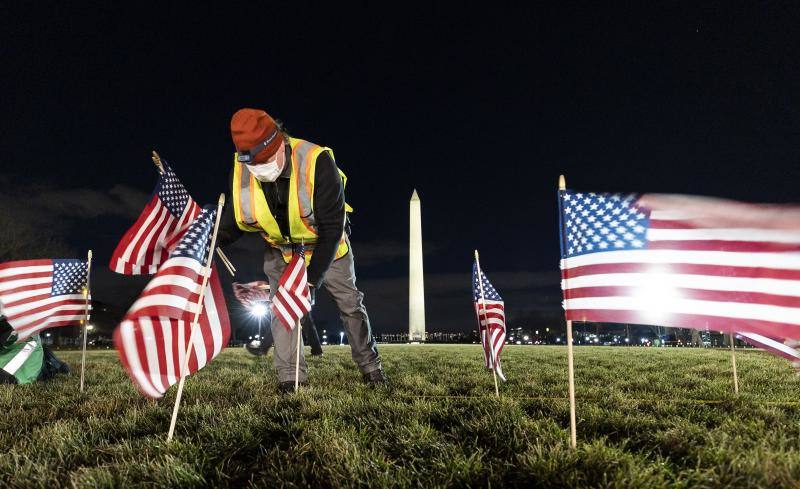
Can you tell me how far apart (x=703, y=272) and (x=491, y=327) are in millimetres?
2901

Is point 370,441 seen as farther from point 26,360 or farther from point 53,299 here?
point 26,360

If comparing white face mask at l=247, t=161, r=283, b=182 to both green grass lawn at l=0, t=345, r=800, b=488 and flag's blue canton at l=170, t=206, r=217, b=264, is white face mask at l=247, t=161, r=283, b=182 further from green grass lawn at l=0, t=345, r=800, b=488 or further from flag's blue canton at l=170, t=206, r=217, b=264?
green grass lawn at l=0, t=345, r=800, b=488

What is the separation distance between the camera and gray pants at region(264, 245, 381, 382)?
18.4 ft

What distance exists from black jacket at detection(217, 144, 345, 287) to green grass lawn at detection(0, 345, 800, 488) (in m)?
1.39

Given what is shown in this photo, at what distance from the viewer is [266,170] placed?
15.0 ft

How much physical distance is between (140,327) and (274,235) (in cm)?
219

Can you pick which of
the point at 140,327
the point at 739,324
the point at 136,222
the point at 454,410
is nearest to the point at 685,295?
the point at 739,324

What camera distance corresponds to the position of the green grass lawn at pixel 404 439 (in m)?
2.44

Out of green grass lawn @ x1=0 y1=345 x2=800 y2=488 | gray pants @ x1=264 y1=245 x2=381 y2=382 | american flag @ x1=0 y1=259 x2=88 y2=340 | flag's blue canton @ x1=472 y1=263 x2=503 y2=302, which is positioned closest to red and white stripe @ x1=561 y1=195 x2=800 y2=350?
green grass lawn @ x1=0 y1=345 x2=800 y2=488

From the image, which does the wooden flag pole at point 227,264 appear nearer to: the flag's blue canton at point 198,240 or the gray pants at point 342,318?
the gray pants at point 342,318

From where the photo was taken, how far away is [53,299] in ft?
19.8

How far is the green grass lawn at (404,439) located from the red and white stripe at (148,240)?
1.43 m

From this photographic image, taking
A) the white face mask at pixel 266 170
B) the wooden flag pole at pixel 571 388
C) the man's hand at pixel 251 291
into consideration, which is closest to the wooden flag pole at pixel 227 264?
the man's hand at pixel 251 291

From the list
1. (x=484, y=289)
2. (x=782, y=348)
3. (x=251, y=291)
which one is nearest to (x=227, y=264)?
(x=251, y=291)
